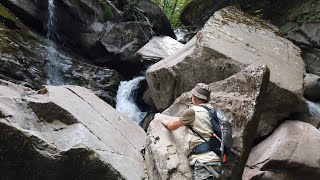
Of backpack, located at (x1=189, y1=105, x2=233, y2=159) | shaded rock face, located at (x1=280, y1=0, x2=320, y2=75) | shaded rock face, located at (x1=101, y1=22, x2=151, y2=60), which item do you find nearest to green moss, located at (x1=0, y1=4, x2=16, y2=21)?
shaded rock face, located at (x1=101, y1=22, x2=151, y2=60)

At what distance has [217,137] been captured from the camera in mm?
5926

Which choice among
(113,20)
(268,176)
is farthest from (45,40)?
(268,176)

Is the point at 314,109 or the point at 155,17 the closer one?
the point at 314,109

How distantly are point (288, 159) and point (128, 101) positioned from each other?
7.45 m

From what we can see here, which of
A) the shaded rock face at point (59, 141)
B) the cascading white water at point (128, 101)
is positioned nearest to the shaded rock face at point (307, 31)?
the cascading white water at point (128, 101)

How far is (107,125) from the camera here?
26.3 feet

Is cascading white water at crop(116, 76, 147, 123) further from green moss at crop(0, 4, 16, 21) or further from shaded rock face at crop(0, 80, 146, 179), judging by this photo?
shaded rock face at crop(0, 80, 146, 179)

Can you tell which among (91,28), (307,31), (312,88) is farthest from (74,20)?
(307,31)

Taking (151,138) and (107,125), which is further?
(107,125)

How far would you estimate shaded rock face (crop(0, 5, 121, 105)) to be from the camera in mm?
11406

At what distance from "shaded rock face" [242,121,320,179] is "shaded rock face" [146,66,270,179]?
0.85m

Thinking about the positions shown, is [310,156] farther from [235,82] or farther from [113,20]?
[113,20]

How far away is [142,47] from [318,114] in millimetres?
7780

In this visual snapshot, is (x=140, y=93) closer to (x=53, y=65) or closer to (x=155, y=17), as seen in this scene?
(x=53, y=65)
